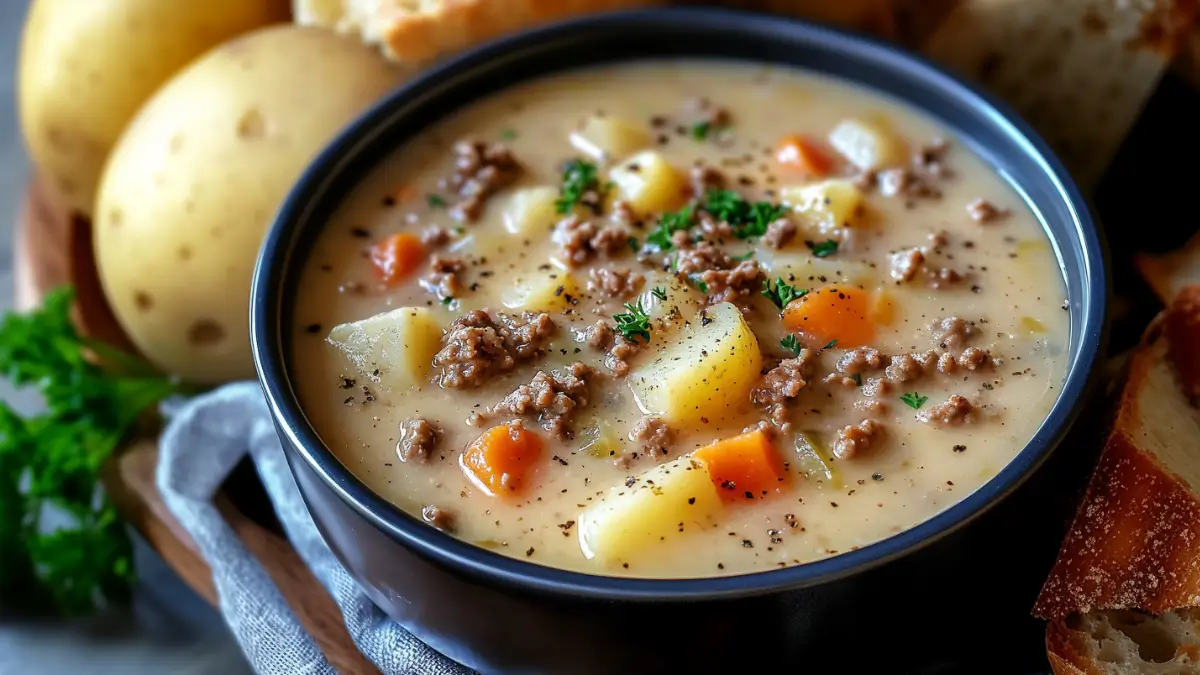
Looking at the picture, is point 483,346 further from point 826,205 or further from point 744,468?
point 826,205

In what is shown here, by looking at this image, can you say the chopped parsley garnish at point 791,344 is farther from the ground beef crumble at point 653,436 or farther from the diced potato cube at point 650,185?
the diced potato cube at point 650,185

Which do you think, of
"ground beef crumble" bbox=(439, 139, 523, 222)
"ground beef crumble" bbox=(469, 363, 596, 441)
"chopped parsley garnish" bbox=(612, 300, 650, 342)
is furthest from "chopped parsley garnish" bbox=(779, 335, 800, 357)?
"ground beef crumble" bbox=(439, 139, 523, 222)

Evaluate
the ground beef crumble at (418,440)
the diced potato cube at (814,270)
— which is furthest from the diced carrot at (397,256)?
the diced potato cube at (814,270)

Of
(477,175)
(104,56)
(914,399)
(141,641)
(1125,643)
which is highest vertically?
(104,56)

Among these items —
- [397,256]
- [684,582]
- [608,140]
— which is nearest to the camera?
[684,582]

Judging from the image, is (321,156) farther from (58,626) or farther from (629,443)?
(58,626)

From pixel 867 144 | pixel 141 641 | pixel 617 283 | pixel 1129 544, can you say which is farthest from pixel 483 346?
pixel 141 641
